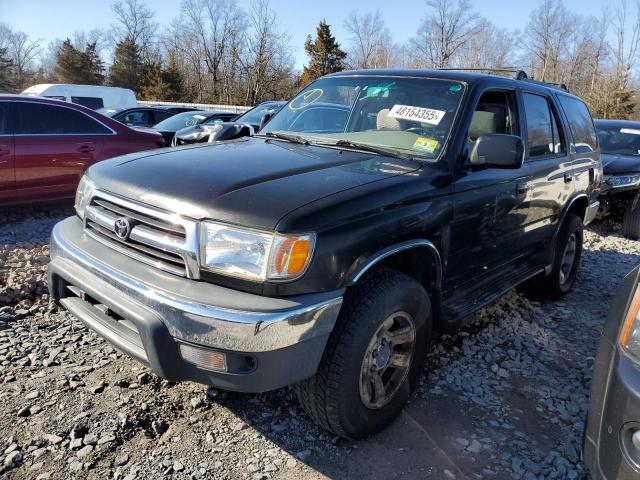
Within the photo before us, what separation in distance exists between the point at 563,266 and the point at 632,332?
131 inches

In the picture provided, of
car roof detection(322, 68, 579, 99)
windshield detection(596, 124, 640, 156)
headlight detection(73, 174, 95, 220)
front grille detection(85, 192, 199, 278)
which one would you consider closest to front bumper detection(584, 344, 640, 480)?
front grille detection(85, 192, 199, 278)

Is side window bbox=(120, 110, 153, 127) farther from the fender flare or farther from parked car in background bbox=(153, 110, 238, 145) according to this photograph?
the fender flare

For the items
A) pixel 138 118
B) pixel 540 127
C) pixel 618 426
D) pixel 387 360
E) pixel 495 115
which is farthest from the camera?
pixel 138 118

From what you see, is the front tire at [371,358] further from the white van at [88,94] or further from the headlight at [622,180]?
the white van at [88,94]

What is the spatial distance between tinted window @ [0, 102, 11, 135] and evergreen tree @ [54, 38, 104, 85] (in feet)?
148

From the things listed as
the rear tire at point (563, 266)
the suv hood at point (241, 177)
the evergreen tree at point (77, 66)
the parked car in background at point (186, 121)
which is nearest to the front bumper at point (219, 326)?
the suv hood at point (241, 177)

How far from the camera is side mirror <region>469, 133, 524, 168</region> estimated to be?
284 centimetres

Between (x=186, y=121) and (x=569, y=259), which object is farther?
(x=186, y=121)

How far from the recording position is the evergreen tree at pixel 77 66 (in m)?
45.5

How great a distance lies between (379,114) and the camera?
3.33 meters

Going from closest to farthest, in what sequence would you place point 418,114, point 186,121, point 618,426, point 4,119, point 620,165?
point 618,426 < point 418,114 < point 4,119 < point 620,165 < point 186,121

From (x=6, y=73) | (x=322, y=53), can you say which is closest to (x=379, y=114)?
(x=322, y=53)

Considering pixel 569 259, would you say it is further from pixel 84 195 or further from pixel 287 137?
pixel 84 195

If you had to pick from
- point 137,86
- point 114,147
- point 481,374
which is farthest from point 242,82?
point 481,374
